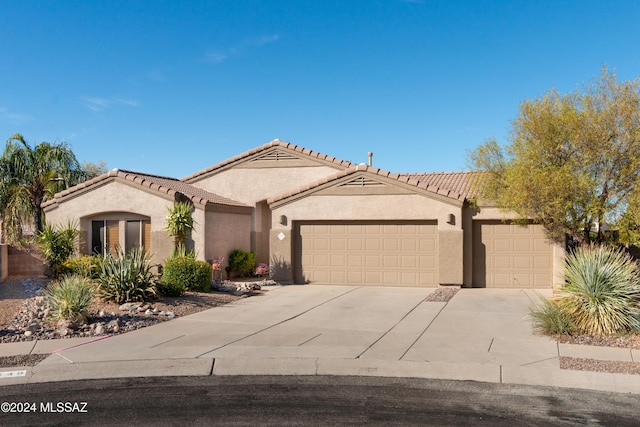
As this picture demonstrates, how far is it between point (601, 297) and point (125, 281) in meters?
10.7

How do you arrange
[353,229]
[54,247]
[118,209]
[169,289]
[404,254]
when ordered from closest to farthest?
[169,289] < [54,247] < [404,254] < [353,229] < [118,209]

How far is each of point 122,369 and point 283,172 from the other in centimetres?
1563

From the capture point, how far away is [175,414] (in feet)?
22.4

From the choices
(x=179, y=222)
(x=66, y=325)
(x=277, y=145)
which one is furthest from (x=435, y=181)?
(x=66, y=325)

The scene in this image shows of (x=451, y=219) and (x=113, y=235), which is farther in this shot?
(x=113, y=235)

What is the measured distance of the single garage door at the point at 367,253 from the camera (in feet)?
64.0

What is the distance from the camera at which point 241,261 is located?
2183 cm

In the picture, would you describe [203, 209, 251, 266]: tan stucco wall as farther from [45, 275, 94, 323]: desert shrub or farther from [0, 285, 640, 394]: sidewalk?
[45, 275, 94, 323]: desert shrub

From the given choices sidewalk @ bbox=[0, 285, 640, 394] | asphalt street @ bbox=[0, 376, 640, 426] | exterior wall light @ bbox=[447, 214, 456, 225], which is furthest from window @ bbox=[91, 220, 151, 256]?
asphalt street @ bbox=[0, 376, 640, 426]

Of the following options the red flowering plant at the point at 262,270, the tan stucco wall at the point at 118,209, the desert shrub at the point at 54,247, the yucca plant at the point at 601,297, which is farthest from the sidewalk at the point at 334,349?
the red flowering plant at the point at 262,270

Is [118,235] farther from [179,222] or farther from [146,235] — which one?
[179,222]

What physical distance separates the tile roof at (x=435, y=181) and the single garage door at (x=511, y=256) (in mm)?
1425

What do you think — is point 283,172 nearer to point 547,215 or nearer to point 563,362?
point 547,215

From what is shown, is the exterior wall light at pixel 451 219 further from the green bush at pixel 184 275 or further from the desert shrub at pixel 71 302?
the desert shrub at pixel 71 302
